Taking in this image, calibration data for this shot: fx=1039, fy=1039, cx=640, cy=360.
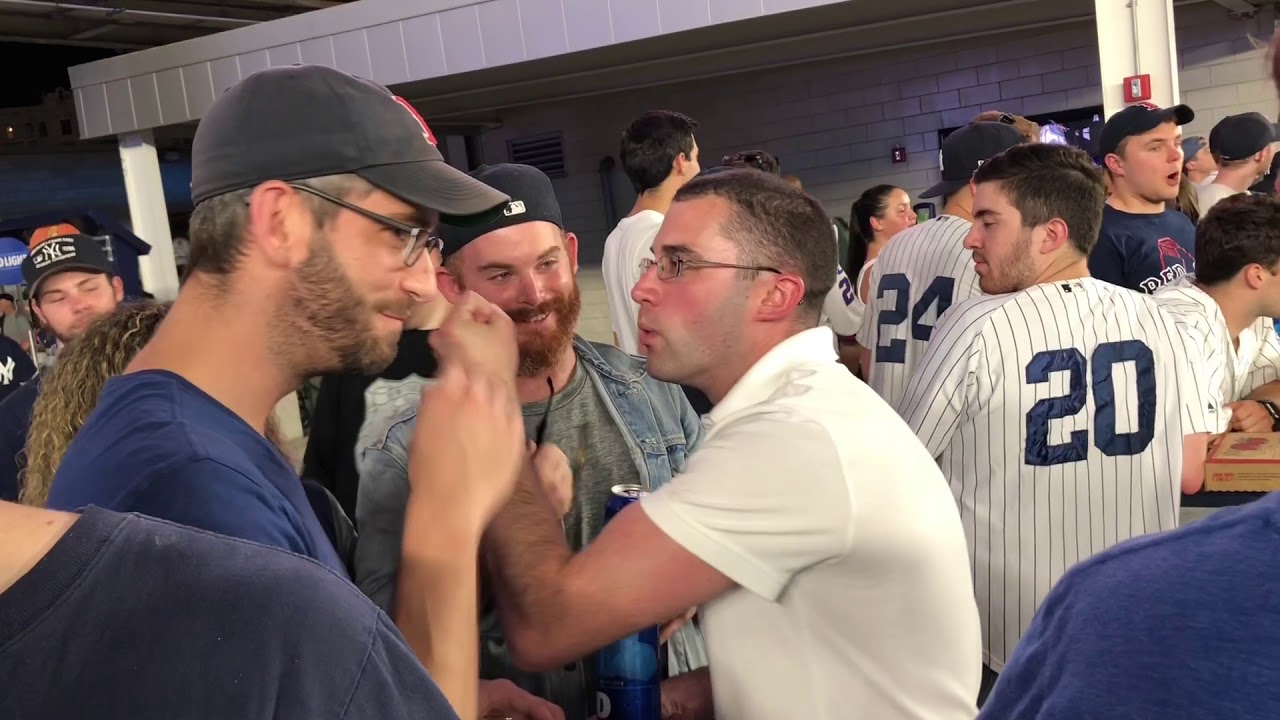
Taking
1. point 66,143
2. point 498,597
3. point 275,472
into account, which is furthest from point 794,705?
point 66,143

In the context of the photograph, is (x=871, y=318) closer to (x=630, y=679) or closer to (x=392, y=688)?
(x=630, y=679)

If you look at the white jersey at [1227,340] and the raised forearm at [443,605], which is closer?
the raised forearm at [443,605]

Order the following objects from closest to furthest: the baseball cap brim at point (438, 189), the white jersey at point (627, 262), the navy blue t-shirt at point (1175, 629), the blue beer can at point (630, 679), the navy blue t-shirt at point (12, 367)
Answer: the navy blue t-shirt at point (1175, 629) → the baseball cap brim at point (438, 189) → the blue beer can at point (630, 679) → the white jersey at point (627, 262) → the navy blue t-shirt at point (12, 367)

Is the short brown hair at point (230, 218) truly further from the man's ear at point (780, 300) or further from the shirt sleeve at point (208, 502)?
the man's ear at point (780, 300)

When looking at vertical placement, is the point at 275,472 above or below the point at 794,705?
above

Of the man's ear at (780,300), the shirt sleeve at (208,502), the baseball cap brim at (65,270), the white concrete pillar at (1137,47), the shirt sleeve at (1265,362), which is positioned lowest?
the shirt sleeve at (1265,362)

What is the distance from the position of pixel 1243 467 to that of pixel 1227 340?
797 millimetres

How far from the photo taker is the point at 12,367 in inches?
229

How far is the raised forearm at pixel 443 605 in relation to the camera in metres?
1.28

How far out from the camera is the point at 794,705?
1664 millimetres

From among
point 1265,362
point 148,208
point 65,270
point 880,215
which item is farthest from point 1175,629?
point 148,208

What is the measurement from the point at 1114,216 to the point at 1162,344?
1847 mm

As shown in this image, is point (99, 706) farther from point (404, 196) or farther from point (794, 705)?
point (794, 705)

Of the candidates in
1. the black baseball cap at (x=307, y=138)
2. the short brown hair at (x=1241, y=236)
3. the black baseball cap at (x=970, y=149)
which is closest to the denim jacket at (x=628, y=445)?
the black baseball cap at (x=307, y=138)
